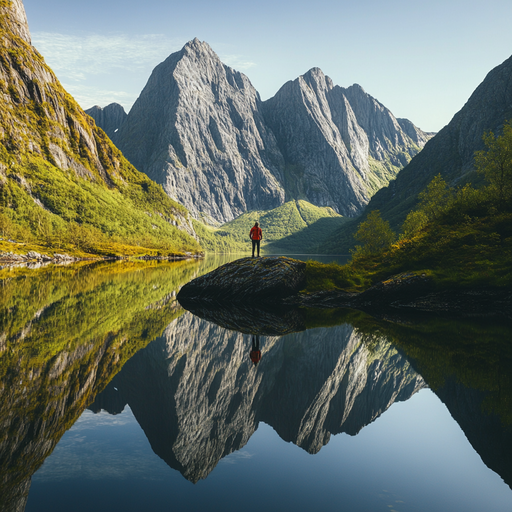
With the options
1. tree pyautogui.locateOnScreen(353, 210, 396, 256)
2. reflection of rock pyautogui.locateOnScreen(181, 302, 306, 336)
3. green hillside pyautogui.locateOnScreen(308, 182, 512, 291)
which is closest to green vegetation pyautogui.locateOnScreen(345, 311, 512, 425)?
reflection of rock pyautogui.locateOnScreen(181, 302, 306, 336)

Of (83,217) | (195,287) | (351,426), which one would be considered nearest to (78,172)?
(83,217)

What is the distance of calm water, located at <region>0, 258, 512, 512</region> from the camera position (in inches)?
230

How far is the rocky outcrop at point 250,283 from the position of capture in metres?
30.4

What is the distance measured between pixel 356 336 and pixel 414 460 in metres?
9.87

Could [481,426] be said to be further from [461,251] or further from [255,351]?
[461,251]

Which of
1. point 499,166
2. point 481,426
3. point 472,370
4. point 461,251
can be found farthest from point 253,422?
point 499,166

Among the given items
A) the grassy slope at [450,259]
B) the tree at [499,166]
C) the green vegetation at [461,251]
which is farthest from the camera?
the tree at [499,166]

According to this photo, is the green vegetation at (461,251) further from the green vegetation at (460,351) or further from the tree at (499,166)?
the green vegetation at (460,351)

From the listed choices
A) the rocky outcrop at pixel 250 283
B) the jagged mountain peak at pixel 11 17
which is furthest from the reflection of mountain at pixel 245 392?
the jagged mountain peak at pixel 11 17

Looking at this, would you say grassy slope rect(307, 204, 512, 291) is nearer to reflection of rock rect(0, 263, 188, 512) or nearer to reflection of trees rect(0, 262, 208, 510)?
reflection of rock rect(0, 263, 188, 512)

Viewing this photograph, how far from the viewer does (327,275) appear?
3419cm

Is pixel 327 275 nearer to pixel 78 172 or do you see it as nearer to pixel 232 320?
pixel 232 320

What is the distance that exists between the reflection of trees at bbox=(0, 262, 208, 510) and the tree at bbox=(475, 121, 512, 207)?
3695cm

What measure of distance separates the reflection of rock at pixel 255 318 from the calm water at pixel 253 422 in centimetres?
209
